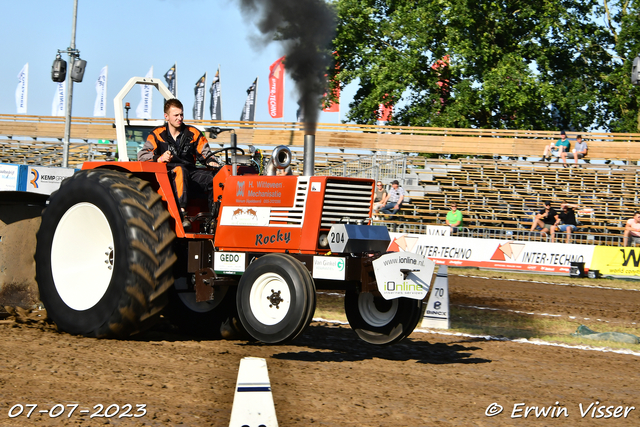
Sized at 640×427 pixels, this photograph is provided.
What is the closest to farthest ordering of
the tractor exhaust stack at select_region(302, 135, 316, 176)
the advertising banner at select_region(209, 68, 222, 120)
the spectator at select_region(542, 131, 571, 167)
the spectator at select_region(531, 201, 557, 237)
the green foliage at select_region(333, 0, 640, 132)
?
1. the tractor exhaust stack at select_region(302, 135, 316, 176)
2. the spectator at select_region(531, 201, 557, 237)
3. the spectator at select_region(542, 131, 571, 167)
4. the green foliage at select_region(333, 0, 640, 132)
5. the advertising banner at select_region(209, 68, 222, 120)

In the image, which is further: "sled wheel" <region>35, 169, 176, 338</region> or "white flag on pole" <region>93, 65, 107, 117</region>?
"white flag on pole" <region>93, 65, 107, 117</region>

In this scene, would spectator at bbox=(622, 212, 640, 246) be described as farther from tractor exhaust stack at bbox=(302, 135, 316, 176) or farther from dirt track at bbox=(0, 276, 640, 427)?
tractor exhaust stack at bbox=(302, 135, 316, 176)

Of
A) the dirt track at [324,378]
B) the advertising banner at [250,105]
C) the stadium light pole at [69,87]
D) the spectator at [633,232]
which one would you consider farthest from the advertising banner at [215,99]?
the dirt track at [324,378]

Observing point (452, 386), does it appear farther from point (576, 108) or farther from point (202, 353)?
point (576, 108)

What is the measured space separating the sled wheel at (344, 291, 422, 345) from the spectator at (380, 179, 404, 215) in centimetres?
1510

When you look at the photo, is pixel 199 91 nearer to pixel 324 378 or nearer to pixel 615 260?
pixel 615 260

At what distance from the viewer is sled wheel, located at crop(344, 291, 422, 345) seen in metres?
6.74

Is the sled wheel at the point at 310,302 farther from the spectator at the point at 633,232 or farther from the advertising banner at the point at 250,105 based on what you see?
the advertising banner at the point at 250,105

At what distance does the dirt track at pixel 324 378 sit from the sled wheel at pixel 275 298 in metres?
0.29

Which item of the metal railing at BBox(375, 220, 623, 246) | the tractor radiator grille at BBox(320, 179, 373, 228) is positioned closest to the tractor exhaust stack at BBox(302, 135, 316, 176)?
the tractor radiator grille at BBox(320, 179, 373, 228)

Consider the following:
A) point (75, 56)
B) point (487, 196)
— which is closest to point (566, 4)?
point (487, 196)

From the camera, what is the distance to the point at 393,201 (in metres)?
22.5

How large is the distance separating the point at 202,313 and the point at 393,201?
49.7 feet

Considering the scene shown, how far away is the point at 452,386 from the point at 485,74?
94.8 feet
